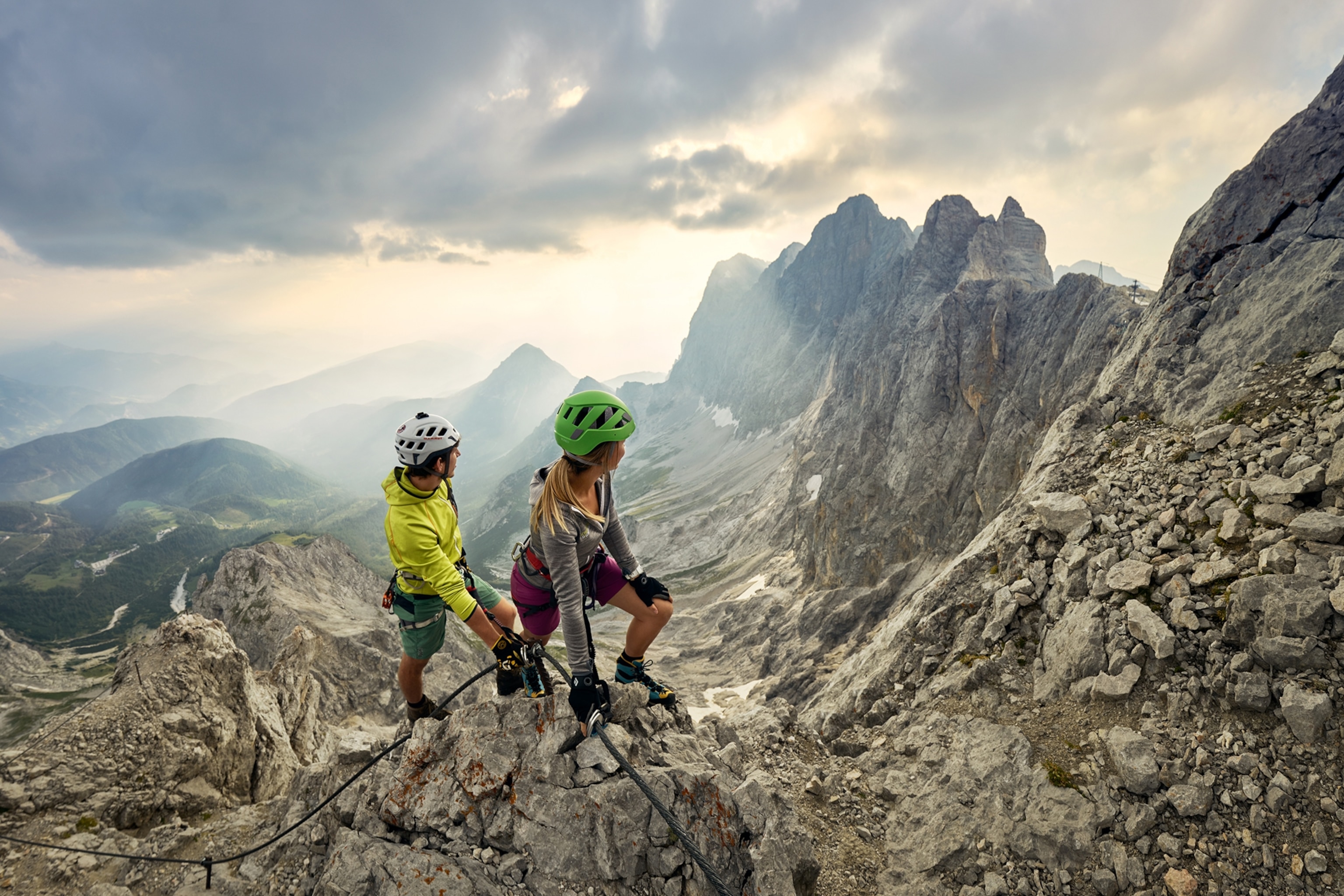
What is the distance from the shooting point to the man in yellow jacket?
7.80 m

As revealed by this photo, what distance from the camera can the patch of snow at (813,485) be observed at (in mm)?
107750

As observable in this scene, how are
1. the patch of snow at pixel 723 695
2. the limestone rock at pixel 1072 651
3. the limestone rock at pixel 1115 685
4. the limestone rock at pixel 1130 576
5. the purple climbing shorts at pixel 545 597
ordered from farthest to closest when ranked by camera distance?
the patch of snow at pixel 723 695 < the limestone rock at pixel 1130 576 < the limestone rock at pixel 1072 651 < the purple climbing shorts at pixel 545 597 < the limestone rock at pixel 1115 685

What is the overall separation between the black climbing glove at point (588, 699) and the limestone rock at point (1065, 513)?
10250mm

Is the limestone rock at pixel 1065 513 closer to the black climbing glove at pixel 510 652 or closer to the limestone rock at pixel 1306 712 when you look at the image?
the limestone rock at pixel 1306 712

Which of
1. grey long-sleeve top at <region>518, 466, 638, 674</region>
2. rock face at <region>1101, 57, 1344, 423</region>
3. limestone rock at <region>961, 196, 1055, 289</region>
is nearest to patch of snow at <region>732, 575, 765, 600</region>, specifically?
limestone rock at <region>961, 196, 1055, 289</region>

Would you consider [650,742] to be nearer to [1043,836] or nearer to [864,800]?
[864,800]

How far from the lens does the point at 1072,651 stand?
361 inches

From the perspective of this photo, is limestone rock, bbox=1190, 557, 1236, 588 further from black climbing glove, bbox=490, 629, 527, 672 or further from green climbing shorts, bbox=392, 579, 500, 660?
green climbing shorts, bbox=392, 579, 500, 660

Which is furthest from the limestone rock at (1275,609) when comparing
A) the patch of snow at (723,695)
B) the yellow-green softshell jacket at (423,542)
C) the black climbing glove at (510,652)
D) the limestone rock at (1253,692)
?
the patch of snow at (723,695)

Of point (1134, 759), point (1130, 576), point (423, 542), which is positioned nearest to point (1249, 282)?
point (1130, 576)

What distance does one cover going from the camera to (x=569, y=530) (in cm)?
664

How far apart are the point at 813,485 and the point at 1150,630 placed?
105132 millimetres

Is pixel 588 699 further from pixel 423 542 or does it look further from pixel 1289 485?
pixel 1289 485

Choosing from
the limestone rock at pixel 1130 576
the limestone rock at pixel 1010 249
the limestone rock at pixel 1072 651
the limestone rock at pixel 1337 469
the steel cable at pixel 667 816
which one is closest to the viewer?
the steel cable at pixel 667 816
